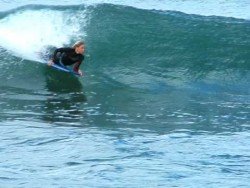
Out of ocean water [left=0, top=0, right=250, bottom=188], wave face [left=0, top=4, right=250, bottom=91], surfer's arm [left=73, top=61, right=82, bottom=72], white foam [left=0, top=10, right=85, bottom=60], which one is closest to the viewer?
ocean water [left=0, top=0, right=250, bottom=188]

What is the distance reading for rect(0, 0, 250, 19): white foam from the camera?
24.6 metres

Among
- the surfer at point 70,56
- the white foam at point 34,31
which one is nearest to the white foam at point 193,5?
the white foam at point 34,31

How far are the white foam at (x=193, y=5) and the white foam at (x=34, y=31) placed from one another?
3.90 metres

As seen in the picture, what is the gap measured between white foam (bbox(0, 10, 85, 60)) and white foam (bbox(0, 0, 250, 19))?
3.90 meters

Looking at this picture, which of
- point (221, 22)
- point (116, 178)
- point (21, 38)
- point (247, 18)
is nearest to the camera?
point (116, 178)

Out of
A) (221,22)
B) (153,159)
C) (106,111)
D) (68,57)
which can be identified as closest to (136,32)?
(221,22)

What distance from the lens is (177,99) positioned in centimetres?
1579

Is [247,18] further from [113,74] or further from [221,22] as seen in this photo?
[113,74]

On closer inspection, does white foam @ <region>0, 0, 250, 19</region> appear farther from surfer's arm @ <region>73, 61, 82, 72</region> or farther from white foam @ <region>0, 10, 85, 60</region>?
surfer's arm @ <region>73, 61, 82, 72</region>

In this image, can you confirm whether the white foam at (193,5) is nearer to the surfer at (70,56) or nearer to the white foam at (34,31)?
the white foam at (34,31)

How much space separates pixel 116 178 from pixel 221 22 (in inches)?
480

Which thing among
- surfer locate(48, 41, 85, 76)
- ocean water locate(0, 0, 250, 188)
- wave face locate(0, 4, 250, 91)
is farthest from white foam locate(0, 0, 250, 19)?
surfer locate(48, 41, 85, 76)

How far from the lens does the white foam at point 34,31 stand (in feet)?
62.5

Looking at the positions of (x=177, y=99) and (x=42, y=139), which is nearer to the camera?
(x=42, y=139)
